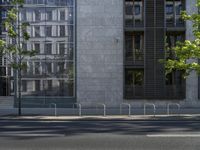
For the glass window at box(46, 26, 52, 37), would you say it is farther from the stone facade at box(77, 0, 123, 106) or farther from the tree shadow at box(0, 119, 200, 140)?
the tree shadow at box(0, 119, 200, 140)

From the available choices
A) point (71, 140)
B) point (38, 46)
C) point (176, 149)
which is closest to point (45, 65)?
point (38, 46)

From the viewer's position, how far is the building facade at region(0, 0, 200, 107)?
3906 cm

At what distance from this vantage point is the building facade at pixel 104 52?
128 feet

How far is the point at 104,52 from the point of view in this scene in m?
39.2

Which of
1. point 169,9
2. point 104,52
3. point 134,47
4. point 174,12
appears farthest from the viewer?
point 134,47

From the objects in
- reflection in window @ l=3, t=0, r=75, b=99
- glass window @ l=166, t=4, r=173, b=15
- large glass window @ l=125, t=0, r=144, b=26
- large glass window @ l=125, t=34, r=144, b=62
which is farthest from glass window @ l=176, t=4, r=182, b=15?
reflection in window @ l=3, t=0, r=75, b=99

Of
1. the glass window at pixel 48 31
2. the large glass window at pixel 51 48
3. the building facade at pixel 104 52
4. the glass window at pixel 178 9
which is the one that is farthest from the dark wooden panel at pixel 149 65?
the glass window at pixel 48 31

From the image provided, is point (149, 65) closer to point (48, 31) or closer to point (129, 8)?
point (129, 8)

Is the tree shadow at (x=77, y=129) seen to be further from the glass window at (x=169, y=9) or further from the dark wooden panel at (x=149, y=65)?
the glass window at (x=169, y=9)

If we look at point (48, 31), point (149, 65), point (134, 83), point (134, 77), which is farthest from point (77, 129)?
point (48, 31)

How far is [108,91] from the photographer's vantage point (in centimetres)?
3900

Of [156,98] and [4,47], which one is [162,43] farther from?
[4,47]

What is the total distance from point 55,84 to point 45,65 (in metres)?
1.75

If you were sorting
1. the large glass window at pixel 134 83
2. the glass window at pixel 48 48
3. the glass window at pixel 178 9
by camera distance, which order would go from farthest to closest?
the glass window at pixel 48 48 → the glass window at pixel 178 9 → the large glass window at pixel 134 83
